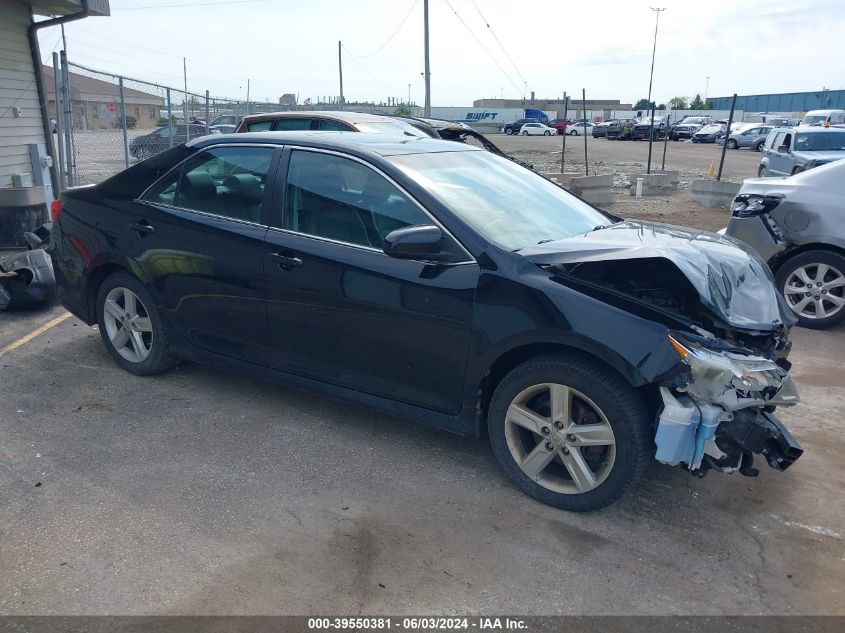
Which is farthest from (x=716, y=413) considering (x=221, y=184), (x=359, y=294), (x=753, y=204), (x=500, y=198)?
(x=753, y=204)

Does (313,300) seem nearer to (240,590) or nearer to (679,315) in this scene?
(240,590)

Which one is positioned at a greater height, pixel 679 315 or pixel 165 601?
pixel 679 315

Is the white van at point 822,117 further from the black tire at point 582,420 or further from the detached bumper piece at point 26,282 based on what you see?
the black tire at point 582,420

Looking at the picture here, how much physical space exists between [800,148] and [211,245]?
17.6 m

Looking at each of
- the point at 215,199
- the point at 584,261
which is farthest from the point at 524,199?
the point at 215,199

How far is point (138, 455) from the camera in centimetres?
408

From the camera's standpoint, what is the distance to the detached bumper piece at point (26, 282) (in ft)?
22.1

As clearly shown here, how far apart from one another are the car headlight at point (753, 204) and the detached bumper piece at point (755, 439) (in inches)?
168

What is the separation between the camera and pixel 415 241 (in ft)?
11.9

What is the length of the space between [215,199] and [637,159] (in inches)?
1257

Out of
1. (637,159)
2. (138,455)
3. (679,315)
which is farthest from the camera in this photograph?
(637,159)

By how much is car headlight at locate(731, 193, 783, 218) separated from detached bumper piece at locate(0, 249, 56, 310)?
6.64 meters

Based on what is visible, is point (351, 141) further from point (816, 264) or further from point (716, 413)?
point (816, 264)

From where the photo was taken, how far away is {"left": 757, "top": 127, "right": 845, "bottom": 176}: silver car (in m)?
17.4
